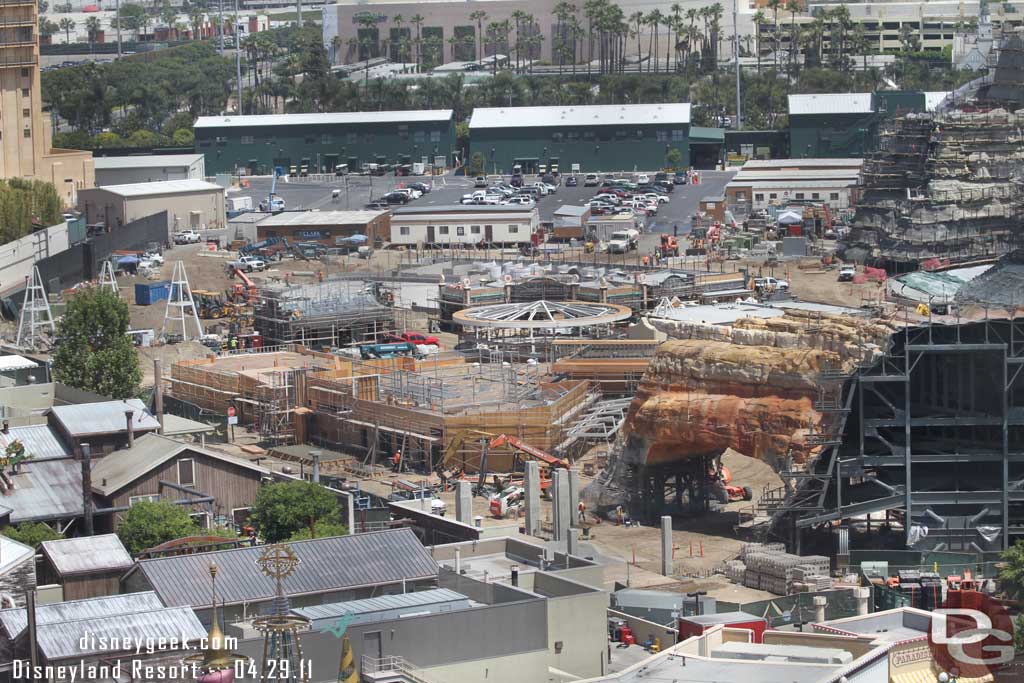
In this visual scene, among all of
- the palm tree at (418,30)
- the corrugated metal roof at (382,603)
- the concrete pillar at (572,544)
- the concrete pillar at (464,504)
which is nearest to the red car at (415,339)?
the concrete pillar at (464,504)

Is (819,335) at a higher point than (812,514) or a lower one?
higher

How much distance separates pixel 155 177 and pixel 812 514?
76.6 meters

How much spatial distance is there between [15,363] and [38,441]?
1561 centimetres

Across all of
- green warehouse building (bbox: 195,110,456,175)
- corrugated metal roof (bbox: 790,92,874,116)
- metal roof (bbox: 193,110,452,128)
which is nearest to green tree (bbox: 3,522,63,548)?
corrugated metal roof (bbox: 790,92,874,116)

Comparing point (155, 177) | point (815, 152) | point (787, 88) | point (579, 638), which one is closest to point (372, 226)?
point (155, 177)

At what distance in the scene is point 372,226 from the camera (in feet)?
320

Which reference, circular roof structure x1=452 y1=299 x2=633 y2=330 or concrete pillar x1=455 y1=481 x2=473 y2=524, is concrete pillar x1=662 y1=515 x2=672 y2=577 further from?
circular roof structure x1=452 y1=299 x2=633 y2=330

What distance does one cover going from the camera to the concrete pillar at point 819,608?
33125 mm

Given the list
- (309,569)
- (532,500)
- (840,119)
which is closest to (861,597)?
(309,569)

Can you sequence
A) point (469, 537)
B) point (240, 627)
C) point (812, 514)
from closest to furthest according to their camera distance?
point (240, 627), point (469, 537), point (812, 514)

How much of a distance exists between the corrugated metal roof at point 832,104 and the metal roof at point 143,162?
114 ft

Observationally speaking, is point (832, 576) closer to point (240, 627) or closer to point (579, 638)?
point (579, 638)

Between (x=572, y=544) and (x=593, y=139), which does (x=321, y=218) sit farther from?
(x=572, y=544)

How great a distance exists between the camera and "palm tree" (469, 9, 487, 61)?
166000mm
